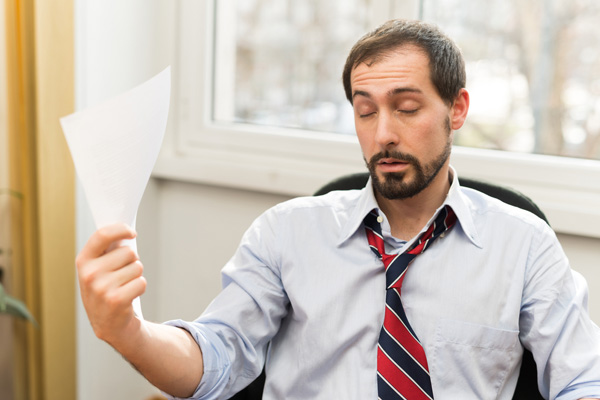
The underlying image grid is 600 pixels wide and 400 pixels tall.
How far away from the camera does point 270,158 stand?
7.03ft

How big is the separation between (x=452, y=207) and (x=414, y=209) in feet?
0.25

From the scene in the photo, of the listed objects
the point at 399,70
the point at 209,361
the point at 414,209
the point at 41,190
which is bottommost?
the point at 209,361

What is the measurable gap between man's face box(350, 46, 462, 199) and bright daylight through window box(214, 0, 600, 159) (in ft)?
2.46

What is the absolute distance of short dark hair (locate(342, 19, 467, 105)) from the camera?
1206 millimetres

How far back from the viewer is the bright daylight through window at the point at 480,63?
180cm

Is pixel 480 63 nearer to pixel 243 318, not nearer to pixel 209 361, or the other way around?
pixel 243 318

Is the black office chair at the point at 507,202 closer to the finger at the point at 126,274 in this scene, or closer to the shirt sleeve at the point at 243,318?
the shirt sleeve at the point at 243,318

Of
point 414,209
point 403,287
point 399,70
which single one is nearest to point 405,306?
point 403,287

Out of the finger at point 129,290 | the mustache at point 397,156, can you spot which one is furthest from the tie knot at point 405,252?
the finger at point 129,290

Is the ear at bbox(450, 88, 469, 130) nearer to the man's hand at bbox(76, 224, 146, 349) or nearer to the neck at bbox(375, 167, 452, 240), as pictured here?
the neck at bbox(375, 167, 452, 240)

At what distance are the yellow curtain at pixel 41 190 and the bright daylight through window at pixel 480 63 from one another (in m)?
0.55

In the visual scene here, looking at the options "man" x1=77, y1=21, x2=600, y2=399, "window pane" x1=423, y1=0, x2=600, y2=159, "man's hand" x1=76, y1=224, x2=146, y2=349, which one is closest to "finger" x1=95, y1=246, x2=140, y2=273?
"man's hand" x1=76, y1=224, x2=146, y2=349

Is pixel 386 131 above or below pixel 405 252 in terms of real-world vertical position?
above

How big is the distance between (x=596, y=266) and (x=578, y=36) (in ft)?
1.93
